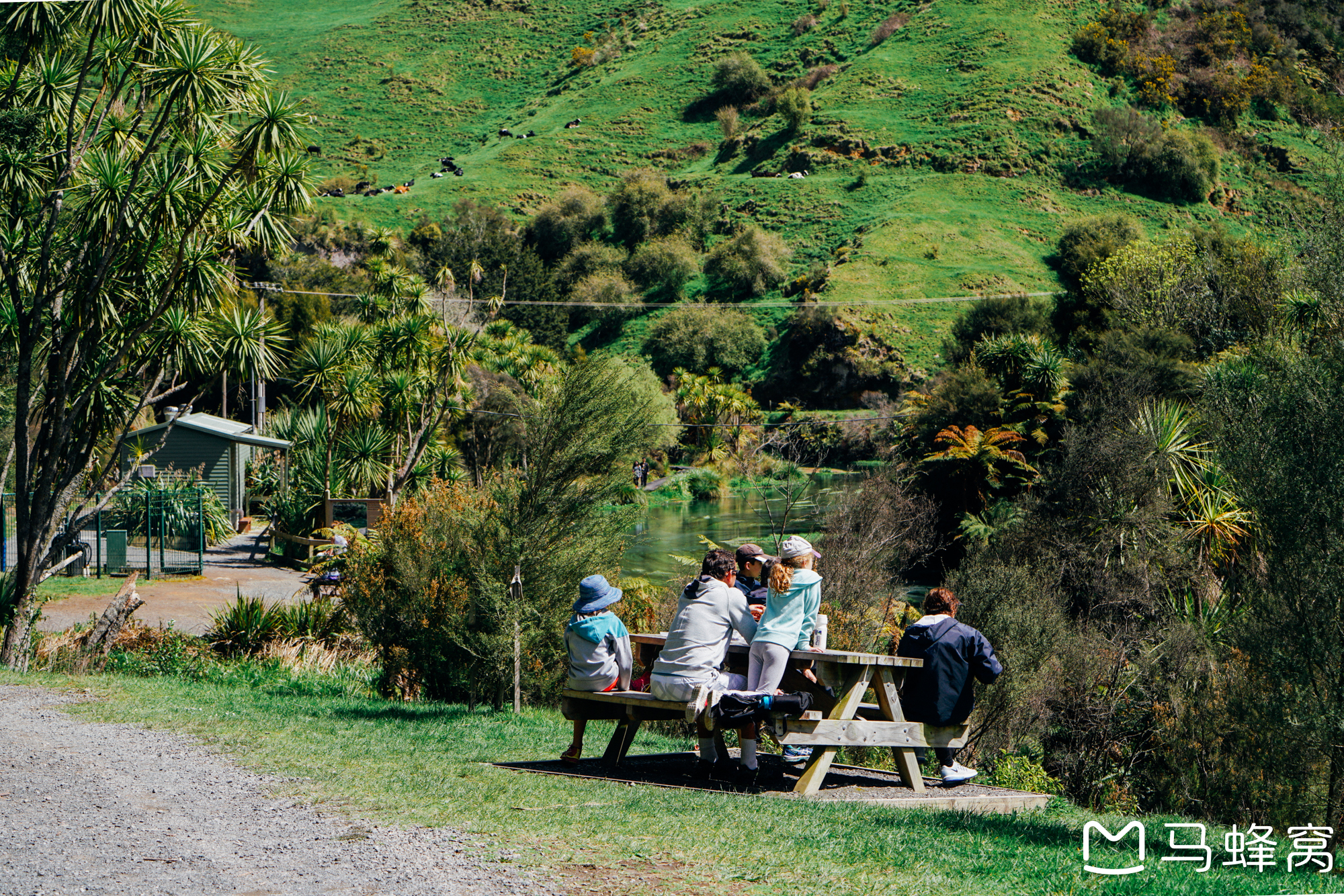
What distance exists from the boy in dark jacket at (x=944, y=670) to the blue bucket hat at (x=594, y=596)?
2.03 m

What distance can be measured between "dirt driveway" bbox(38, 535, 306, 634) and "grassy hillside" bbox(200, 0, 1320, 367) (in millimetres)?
47705

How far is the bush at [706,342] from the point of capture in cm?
7494

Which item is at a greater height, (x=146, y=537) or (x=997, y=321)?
(x=997, y=321)

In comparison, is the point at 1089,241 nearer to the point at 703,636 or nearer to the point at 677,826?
the point at 703,636

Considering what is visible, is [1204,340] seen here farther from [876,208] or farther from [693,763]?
[876,208]

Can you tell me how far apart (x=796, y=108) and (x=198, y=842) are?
4190 inches

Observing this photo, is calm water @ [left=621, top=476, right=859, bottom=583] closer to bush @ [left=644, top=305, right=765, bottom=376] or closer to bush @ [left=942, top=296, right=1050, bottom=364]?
bush @ [left=942, top=296, right=1050, bottom=364]

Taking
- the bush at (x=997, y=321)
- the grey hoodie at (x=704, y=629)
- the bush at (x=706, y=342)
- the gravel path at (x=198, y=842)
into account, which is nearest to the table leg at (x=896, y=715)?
the grey hoodie at (x=704, y=629)

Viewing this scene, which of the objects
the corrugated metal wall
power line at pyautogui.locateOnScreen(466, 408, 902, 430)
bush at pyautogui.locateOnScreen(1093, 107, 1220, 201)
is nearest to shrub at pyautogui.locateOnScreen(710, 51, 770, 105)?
bush at pyautogui.locateOnScreen(1093, 107, 1220, 201)

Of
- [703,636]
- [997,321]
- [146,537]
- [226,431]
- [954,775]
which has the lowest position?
[146,537]

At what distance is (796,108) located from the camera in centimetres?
10525

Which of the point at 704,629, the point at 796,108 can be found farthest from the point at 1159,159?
the point at 704,629

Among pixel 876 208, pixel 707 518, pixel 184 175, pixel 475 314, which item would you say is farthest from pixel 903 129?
pixel 184 175

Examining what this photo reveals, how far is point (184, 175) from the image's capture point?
1505cm
